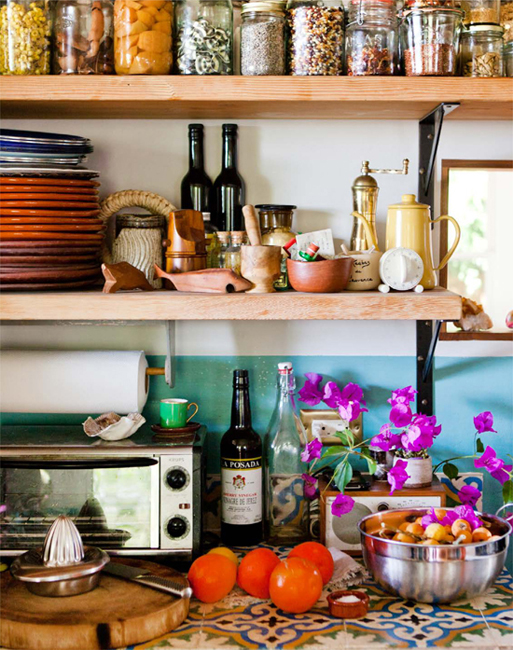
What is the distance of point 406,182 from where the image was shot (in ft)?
5.91

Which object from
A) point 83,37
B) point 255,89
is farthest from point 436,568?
point 83,37

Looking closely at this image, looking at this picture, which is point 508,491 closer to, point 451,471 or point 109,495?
point 451,471

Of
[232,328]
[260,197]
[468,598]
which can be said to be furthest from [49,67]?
[468,598]

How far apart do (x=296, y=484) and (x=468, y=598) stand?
473 millimetres

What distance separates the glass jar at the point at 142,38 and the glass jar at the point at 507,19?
711 millimetres

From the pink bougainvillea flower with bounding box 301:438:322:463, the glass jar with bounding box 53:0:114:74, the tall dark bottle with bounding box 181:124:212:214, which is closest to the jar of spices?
the tall dark bottle with bounding box 181:124:212:214

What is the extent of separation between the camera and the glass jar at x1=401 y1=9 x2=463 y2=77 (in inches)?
59.5

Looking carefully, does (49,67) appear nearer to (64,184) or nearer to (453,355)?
(64,184)

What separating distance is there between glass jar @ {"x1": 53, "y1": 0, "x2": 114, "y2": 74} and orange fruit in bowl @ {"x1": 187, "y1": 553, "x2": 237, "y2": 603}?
1021 mm

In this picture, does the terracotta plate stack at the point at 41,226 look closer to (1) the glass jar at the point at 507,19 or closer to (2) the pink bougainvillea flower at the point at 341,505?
(2) the pink bougainvillea flower at the point at 341,505

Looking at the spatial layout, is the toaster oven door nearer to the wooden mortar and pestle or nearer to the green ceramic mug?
the green ceramic mug

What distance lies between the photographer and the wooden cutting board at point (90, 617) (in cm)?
128

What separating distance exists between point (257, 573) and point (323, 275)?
60 centimetres

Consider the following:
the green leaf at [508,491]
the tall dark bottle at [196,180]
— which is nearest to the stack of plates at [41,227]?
the tall dark bottle at [196,180]
